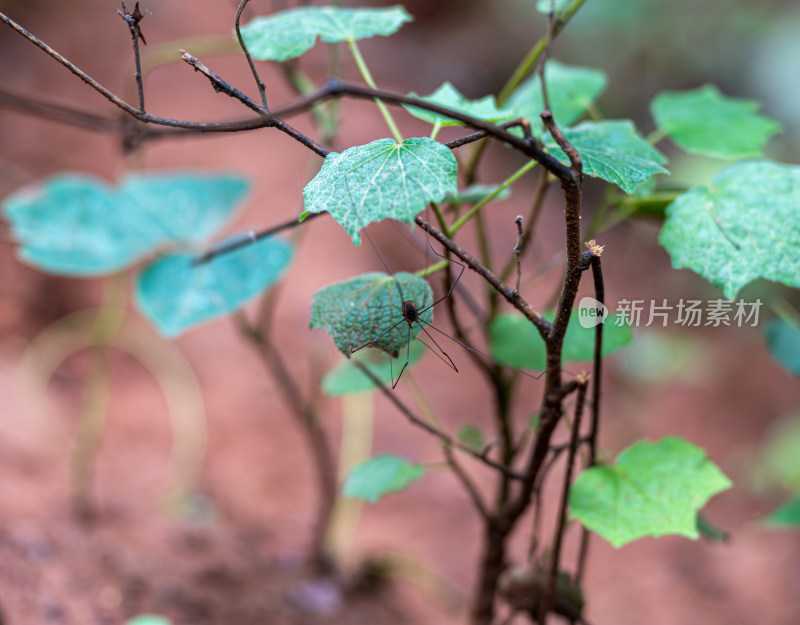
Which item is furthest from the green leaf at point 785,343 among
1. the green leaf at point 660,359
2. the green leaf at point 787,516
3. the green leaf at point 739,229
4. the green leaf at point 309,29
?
the green leaf at point 660,359

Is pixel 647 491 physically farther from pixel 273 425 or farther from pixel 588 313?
pixel 273 425

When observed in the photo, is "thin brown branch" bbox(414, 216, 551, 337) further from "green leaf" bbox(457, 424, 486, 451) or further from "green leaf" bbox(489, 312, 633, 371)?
"green leaf" bbox(457, 424, 486, 451)

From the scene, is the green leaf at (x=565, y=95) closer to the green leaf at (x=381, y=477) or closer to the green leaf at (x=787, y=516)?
the green leaf at (x=381, y=477)

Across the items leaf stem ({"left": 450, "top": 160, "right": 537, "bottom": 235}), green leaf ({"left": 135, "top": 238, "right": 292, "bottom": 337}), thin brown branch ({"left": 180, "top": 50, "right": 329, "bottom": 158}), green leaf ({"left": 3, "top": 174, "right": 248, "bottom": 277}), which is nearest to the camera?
thin brown branch ({"left": 180, "top": 50, "right": 329, "bottom": 158})

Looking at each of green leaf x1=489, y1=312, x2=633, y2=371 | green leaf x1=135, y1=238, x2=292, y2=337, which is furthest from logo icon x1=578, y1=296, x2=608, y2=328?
green leaf x1=135, y1=238, x2=292, y2=337

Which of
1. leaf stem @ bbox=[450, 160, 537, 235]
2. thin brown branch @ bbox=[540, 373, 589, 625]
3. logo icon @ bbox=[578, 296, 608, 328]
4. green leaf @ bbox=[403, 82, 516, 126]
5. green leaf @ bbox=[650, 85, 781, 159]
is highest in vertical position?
green leaf @ bbox=[650, 85, 781, 159]

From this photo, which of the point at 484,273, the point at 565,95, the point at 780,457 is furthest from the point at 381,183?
the point at 780,457
